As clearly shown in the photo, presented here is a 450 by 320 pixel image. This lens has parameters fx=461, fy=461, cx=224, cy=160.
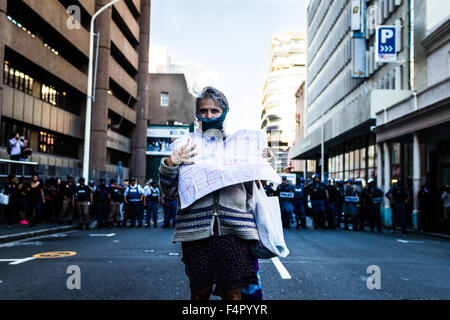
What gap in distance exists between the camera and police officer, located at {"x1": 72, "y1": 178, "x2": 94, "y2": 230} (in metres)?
16.2

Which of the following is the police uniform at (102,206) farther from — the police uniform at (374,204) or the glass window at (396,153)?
the glass window at (396,153)

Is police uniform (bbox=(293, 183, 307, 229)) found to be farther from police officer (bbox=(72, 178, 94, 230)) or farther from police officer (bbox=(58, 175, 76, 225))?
police officer (bbox=(58, 175, 76, 225))

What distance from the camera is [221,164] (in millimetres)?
2932

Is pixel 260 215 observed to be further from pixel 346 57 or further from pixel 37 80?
pixel 346 57

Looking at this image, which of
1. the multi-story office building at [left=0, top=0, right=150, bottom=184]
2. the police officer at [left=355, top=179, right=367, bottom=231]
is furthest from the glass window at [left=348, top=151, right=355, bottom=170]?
the police officer at [left=355, top=179, right=367, bottom=231]

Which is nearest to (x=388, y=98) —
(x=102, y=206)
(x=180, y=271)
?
(x=102, y=206)

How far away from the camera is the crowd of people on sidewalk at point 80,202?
1567 cm

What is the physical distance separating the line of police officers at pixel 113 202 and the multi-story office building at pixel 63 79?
323cm

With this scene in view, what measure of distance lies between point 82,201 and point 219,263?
1453 centimetres

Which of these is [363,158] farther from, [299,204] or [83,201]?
[83,201]

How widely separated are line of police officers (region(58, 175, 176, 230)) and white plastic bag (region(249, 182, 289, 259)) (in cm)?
1377

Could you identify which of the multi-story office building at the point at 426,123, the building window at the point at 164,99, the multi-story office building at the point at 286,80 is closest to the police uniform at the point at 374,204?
the multi-story office building at the point at 426,123

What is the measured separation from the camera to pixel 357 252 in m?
10.2
